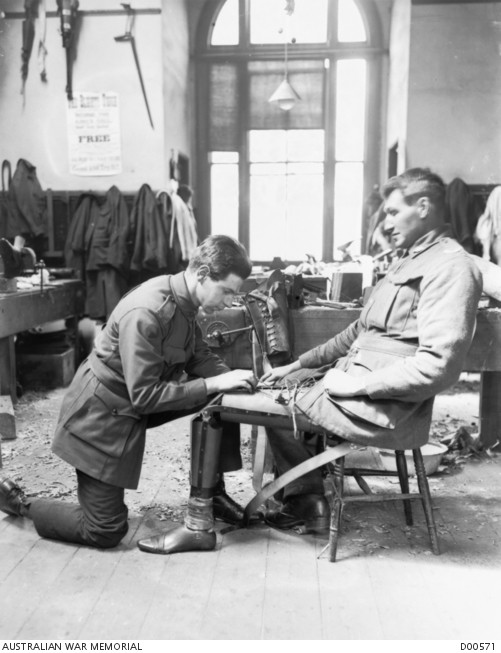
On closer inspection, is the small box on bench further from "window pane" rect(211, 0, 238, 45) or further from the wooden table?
"window pane" rect(211, 0, 238, 45)

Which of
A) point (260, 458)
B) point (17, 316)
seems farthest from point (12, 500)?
Result: point (17, 316)

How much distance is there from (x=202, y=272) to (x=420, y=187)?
92cm

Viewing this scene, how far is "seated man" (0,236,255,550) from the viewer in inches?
93.7

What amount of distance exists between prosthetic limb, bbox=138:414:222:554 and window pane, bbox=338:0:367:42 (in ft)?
22.6

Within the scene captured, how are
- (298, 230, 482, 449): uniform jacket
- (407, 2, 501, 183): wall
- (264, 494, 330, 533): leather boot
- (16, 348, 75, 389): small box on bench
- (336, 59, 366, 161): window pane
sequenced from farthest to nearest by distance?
(336, 59, 366, 161): window pane
(407, 2, 501, 183): wall
(16, 348, 75, 389): small box on bench
(264, 494, 330, 533): leather boot
(298, 230, 482, 449): uniform jacket

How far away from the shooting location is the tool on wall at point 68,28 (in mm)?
6148

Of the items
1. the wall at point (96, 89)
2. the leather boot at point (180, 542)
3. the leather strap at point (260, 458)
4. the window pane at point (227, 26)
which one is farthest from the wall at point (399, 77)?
the leather boot at point (180, 542)

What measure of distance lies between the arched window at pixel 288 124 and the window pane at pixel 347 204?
0.01 meters

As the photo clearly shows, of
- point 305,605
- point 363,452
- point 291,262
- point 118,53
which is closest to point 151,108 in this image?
point 118,53

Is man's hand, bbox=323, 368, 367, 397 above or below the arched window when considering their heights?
below

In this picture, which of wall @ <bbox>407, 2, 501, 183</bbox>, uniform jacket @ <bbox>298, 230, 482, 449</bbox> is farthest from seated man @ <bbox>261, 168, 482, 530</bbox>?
wall @ <bbox>407, 2, 501, 183</bbox>

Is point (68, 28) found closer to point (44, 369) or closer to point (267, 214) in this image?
point (267, 214)

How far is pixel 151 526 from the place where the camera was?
2725 mm

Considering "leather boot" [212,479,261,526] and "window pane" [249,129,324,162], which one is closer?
"leather boot" [212,479,261,526]
